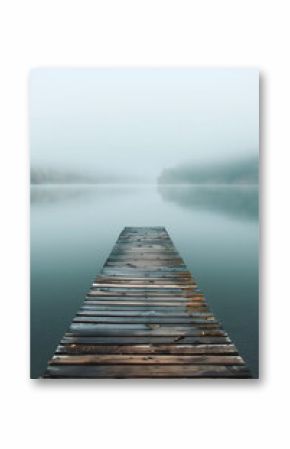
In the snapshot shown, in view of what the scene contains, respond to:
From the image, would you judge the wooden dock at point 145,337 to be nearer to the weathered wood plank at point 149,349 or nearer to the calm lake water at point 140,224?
the weathered wood plank at point 149,349

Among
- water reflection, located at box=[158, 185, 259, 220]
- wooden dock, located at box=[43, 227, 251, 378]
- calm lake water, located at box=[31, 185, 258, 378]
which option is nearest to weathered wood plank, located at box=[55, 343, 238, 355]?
wooden dock, located at box=[43, 227, 251, 378]

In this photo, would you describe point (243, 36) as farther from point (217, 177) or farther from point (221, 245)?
point (221, 245)

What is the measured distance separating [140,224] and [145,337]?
0.72m

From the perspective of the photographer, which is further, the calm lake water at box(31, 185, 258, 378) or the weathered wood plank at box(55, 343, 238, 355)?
the calm lake water at box(31, 185, 258, 378)

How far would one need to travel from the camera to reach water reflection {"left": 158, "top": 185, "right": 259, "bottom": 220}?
3164 mm

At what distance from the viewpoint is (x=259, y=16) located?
308cm

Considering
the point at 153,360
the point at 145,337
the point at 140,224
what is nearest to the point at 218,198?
the point at 140,224

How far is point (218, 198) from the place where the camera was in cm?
377

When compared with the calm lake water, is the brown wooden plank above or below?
below

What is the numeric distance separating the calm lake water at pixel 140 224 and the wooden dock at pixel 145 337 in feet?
0.48

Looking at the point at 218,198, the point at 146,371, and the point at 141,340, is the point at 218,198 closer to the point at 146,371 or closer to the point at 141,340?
the point at 141,340

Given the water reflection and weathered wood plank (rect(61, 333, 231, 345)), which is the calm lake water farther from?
weathered wood plank (rect(61, 333, 231, 345))

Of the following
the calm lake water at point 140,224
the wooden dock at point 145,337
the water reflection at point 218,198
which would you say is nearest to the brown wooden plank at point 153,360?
the wooden dock at point 145,337

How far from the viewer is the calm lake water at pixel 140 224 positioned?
3115 millimetres
